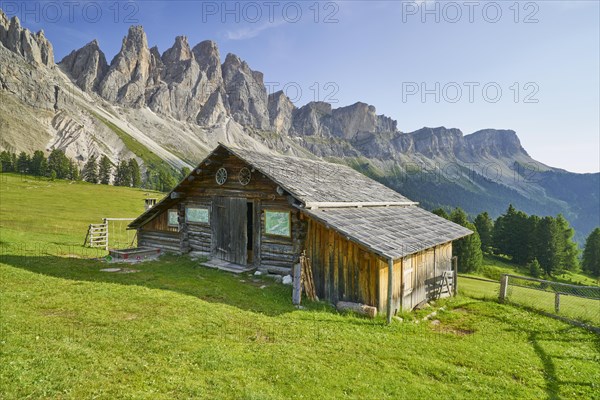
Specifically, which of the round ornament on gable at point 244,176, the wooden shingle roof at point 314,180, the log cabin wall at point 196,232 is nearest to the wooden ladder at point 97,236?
the log cabin wall at point 196,232

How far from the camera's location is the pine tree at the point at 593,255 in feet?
195

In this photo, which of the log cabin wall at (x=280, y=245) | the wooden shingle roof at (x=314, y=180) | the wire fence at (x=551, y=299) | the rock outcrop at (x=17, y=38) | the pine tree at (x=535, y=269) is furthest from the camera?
the rock outcrop at (x=17, y=38)

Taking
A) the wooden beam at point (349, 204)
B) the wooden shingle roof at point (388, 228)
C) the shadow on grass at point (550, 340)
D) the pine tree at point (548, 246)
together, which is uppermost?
the wooden beam at point (349, 204)

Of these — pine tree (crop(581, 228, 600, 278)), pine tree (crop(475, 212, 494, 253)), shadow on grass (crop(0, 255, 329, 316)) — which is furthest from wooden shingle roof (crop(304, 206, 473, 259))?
pine tree (crop(581, 228, 600, 278))

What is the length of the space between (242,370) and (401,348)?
442 centimetres

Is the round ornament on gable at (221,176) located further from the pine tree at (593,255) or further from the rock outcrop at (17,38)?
the rock outcrop at (17,38)

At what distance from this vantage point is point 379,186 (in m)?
24.5

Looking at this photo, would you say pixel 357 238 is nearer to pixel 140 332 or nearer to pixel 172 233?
pixel 140 332

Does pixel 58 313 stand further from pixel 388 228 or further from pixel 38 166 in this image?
pixel 38 166

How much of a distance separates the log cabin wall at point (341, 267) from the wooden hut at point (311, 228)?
4 cm

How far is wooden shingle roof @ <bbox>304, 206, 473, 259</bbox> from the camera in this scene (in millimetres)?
11930

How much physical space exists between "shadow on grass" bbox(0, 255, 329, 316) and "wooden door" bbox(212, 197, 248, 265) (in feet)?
4.61

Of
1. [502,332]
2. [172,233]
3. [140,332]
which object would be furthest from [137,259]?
[502,332]

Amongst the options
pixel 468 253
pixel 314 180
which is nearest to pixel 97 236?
pixel 314 180
